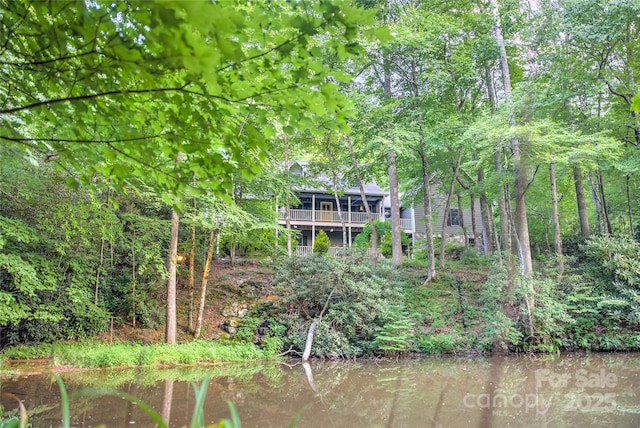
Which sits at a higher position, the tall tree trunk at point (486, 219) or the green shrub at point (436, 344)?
the tall tree trunk at point (486, 219)

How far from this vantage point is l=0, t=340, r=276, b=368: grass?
311 inches

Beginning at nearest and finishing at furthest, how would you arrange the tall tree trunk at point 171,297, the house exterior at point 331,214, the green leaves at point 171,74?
the green leaves at point 171,74
the tall tree trunk at point 171,297
the house exterior at point 331,214

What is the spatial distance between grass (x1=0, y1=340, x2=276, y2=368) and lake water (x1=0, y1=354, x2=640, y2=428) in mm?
405

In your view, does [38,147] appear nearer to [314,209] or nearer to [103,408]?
[103,408]

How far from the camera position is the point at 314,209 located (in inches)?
882

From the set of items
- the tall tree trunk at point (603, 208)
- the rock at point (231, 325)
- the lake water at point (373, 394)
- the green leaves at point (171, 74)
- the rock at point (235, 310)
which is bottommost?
the lake water at point (373, 394)

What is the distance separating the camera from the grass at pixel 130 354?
789 centimetres

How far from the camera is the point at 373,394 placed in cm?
634

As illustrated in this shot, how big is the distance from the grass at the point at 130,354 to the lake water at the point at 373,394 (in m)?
0.40

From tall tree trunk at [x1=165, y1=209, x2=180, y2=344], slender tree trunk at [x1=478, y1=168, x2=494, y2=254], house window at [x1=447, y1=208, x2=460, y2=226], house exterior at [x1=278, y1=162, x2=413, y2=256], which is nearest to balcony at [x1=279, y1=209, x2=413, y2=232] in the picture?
house exterior at [x1=278, y1=162, x2=413, y2=256]

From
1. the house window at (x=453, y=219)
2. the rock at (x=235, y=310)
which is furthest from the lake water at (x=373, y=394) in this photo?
the house window at (x=453, y=219)

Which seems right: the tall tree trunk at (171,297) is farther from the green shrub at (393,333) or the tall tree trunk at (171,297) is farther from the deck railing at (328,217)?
A: the deck railing at (328,217)

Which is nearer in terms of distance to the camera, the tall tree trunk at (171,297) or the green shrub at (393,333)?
the tall tree trunk at (171,297)

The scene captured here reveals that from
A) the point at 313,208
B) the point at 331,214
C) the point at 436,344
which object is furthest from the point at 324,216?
the point at 436,344
